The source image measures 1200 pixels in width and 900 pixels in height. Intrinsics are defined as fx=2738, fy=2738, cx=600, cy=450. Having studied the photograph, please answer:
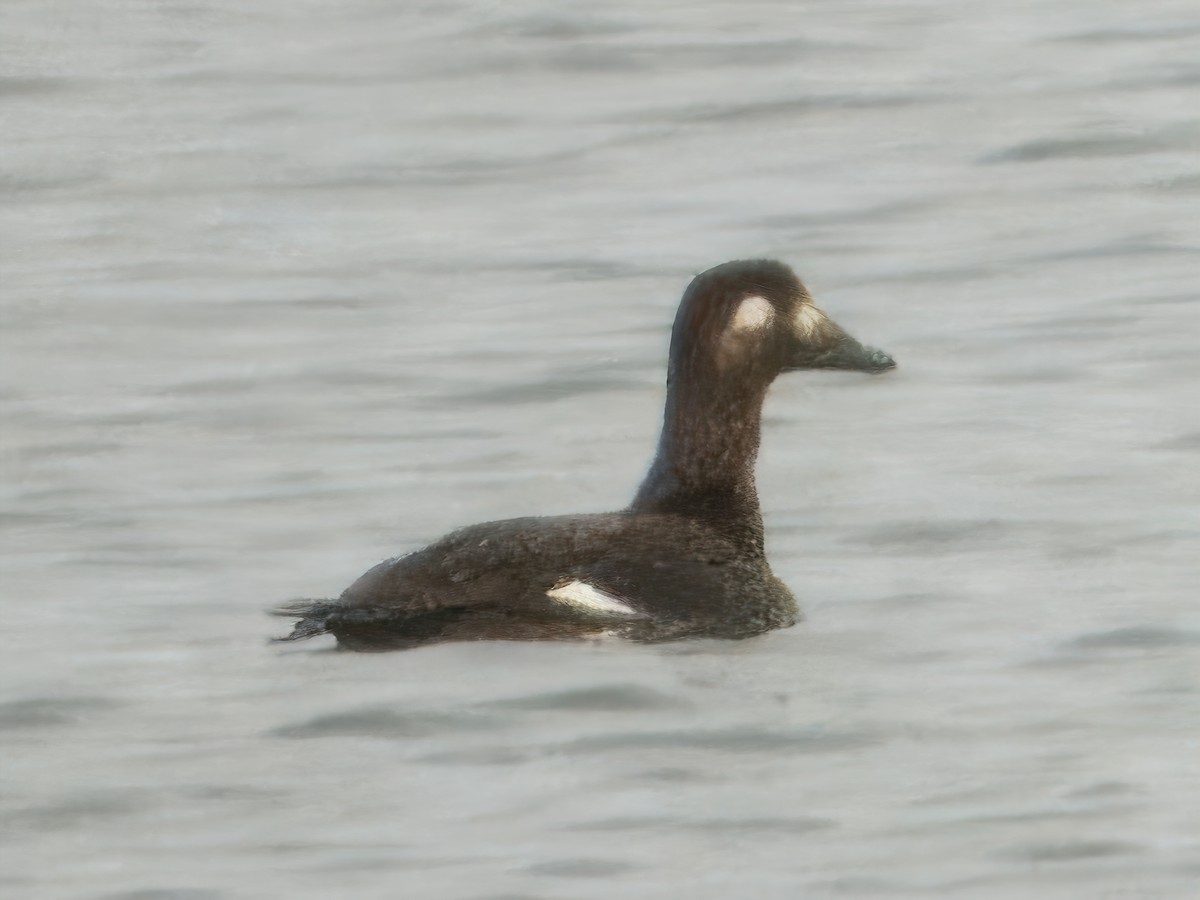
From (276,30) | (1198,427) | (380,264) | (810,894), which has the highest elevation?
(276,30)

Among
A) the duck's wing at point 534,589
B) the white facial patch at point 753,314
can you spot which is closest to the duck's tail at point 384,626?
the duck's wing at point 534,589

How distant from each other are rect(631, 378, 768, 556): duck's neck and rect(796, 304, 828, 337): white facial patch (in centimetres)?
21

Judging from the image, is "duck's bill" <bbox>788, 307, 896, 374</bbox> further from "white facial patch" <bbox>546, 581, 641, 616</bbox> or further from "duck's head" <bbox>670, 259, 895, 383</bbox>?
"white facial patch" <bbox>546, 581, 641, 616</bbox>

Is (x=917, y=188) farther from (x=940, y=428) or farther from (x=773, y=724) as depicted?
(x=773, y=724)

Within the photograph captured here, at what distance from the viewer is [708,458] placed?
8062 mm

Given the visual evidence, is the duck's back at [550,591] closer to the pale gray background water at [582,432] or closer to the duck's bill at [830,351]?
the pale gray background water at [582,432]

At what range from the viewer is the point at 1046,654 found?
764 cm

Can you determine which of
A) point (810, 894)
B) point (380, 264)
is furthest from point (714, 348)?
point (380, 264)

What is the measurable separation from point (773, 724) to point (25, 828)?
1.92 meters

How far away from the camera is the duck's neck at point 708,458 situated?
8.02 meters

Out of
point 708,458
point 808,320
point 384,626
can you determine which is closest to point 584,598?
point 384,626

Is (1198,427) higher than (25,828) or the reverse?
higher

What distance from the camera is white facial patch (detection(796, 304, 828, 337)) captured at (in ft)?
26.8

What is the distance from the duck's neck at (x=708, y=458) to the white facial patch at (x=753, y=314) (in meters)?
0.18
